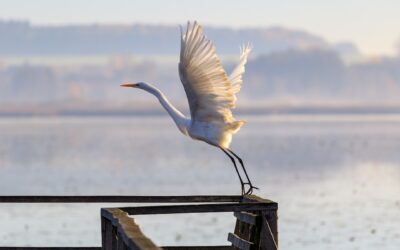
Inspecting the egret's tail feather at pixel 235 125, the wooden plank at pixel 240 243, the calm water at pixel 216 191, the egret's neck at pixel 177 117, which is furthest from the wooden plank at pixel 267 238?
the calm water at pixel 216 191

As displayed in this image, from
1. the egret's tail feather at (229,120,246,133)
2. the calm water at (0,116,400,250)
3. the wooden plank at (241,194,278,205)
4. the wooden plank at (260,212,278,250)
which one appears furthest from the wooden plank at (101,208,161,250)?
the calm water at (0,116,400,250)

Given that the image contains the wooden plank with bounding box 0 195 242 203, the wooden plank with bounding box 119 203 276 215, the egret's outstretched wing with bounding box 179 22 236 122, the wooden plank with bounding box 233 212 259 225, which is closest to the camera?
the wooden plank with bounding box 119 203 276 215

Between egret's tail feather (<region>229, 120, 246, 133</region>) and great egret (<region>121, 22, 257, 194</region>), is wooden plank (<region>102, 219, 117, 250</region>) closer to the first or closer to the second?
great egret (<region>121, 22, 257, 194</region>)

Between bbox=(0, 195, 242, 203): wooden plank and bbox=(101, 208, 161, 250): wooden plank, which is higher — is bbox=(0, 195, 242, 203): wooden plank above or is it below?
above

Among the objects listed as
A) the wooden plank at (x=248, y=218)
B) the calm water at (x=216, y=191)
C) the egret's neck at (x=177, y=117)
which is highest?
the calm water at (x=216, y=191)

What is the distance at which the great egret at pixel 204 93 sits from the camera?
1414 centimetres

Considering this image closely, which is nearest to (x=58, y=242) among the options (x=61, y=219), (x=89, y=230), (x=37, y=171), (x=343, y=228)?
(x=89, y=230)

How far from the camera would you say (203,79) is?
14.3m

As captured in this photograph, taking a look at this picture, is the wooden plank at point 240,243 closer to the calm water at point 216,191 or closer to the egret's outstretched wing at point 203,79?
the egret's outstretched wing at point 203,79

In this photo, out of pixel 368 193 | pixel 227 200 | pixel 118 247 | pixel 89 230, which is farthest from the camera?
pixel 368 193

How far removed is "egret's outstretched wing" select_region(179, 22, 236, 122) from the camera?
14.1 metres

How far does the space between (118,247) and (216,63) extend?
333 cm

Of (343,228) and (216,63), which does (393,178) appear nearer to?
(343,228)

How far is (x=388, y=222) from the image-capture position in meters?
34.3
